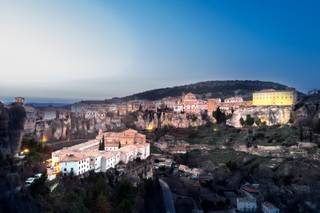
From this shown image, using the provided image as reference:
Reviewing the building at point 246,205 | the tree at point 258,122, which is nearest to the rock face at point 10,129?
the building at point 246,205

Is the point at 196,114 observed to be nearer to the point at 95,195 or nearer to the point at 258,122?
the point at 258,122

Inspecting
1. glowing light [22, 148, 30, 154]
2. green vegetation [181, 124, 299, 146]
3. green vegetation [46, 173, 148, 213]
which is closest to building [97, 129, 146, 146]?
green vegetation [181, 124, 299, 146]

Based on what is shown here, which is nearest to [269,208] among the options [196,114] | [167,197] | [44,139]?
[167,197]

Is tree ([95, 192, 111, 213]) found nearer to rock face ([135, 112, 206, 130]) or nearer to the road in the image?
the road

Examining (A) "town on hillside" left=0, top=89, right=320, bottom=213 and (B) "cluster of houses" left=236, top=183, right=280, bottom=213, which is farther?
(B) "cluster of houses" left=236, top=183, right=280, bottom=213

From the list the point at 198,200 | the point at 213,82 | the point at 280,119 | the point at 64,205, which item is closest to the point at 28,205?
the point at 64,205

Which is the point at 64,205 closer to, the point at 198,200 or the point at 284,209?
the point at 198,200

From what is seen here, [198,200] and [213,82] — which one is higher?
[213,82]
